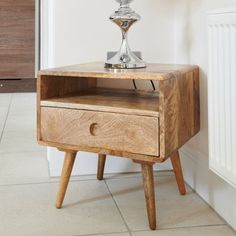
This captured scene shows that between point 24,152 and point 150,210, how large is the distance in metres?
0.97

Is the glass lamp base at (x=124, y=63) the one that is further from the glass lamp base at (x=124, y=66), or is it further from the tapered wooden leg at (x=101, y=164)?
the tapered wooden leg at (x=101, y=164)

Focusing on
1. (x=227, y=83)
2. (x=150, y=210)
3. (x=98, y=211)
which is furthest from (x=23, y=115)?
(x=227, y=83)

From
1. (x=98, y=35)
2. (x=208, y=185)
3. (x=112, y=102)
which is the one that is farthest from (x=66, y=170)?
(x=98, y=35)

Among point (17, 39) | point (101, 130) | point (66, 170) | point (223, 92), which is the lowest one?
point (66, 170)

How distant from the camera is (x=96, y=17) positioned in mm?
1489

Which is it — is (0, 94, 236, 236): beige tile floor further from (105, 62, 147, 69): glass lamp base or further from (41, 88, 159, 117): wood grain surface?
(105, 62, 147, 69): glass lamp base

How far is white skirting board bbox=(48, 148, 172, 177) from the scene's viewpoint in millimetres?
1518

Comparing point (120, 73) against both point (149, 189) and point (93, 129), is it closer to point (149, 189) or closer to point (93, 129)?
point (93, 129)

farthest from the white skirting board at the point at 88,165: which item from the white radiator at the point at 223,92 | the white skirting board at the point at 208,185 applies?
the white radiator at the point at 223,92

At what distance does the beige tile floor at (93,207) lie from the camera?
1.09 meters

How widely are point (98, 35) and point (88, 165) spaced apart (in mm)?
519

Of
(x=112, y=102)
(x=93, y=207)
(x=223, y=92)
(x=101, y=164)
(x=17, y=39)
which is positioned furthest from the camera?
(x=17, y=39)

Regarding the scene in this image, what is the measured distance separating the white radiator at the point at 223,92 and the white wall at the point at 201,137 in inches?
4.9

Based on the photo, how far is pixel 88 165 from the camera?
1.54m
